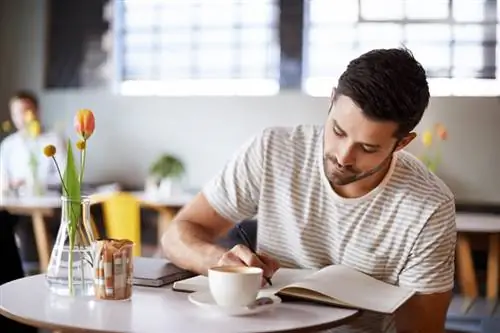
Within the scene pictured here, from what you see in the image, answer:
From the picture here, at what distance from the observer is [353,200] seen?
6.07ft

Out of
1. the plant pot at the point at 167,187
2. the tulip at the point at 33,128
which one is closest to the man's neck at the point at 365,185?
the plant pot at the point at 167,187

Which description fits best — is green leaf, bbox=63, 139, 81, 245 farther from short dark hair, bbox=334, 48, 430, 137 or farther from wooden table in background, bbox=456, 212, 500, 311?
wooden table in background, bbox=456, 212, 500, 311

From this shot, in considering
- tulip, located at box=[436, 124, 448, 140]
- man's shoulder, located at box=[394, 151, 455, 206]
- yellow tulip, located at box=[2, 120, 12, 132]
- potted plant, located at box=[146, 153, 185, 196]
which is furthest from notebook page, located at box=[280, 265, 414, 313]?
yellow tulip, located at box=[2, 120, 12, 132]

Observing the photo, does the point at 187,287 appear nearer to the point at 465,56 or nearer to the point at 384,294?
the point at 384,294

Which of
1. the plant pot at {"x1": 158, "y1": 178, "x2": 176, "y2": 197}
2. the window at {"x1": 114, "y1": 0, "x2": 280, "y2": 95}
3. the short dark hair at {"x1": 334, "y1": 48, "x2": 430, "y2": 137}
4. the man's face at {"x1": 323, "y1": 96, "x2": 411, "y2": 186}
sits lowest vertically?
the plant pot at {"x1": 158, "y1": 178, "x2": 176, "y2": 197}

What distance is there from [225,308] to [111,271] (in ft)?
0.76

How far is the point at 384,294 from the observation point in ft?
5.35

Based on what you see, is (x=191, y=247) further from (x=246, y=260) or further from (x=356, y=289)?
(x=356, y=289)

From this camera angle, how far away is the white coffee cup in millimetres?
1427

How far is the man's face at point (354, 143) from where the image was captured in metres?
1.70

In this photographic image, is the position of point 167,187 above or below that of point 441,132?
below

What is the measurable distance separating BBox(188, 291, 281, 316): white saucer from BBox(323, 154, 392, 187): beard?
0.35m

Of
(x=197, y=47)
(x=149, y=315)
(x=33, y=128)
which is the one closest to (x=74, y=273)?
(x=149, y=315)

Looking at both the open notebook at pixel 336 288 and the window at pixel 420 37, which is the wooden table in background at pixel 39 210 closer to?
the window at pixel 420 37
